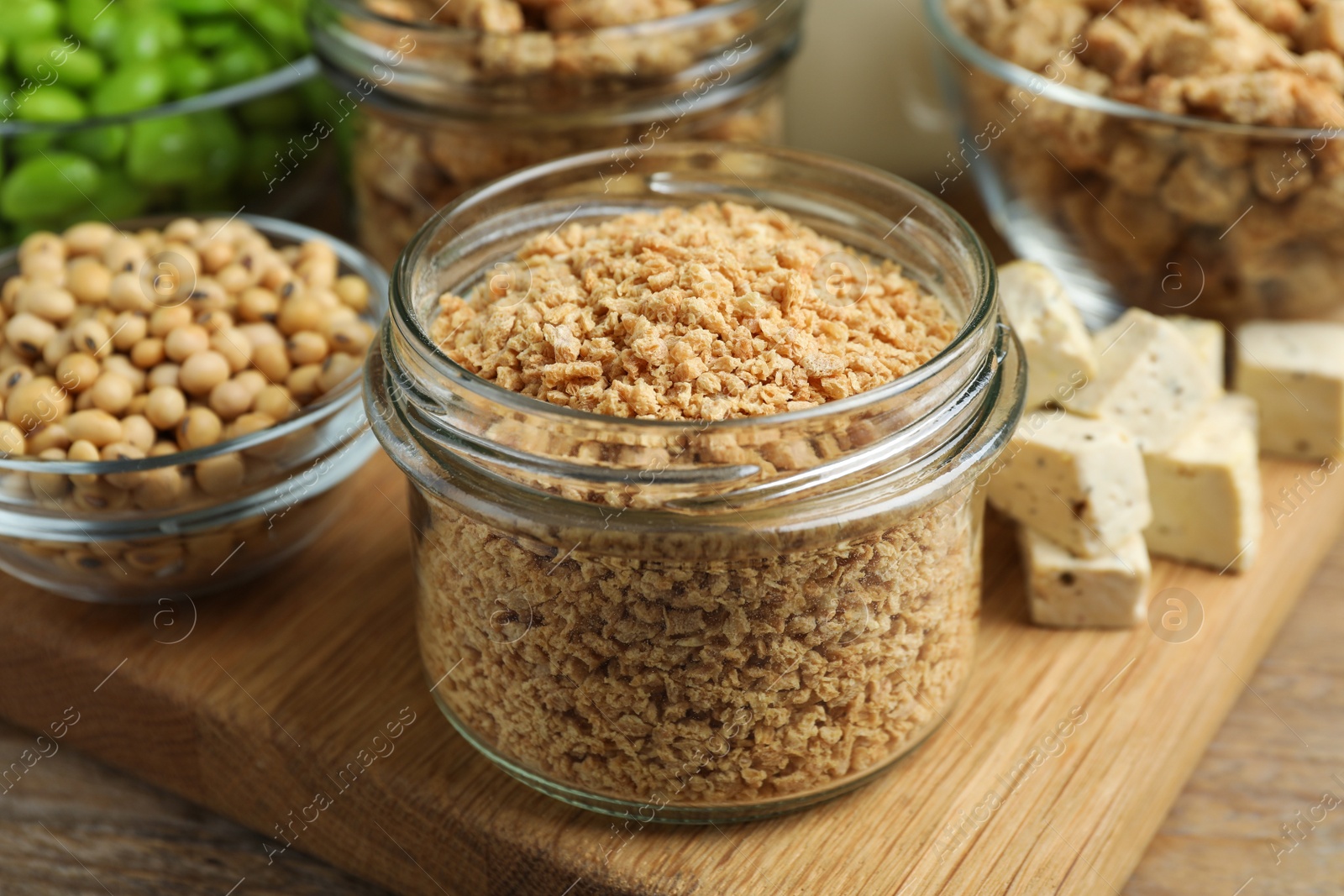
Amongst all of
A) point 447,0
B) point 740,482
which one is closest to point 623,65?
point 447,0

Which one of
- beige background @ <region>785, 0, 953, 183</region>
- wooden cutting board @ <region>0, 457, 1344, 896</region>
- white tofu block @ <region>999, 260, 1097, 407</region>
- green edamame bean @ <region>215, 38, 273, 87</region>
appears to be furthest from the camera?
beige background @ <region>785, 0, 953, 183</region>

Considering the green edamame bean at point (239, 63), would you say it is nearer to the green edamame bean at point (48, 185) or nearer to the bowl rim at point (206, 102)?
the bowl rim at point (206, 102)

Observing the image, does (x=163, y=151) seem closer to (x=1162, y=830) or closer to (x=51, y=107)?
(x=51, y=107)

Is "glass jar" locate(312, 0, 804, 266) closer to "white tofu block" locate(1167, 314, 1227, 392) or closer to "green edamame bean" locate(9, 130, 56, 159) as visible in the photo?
"green edamame bean" locate(9, 130, 56, 159)

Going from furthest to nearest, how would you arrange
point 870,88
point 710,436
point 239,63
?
point 870,88
point 239,63
point 710,436

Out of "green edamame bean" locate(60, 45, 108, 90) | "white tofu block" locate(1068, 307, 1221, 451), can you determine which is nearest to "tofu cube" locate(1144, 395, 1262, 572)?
"white tofu block" locate(1068, 307, 1221, 451)

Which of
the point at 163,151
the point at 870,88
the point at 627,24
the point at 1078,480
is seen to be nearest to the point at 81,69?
the point at 163,151

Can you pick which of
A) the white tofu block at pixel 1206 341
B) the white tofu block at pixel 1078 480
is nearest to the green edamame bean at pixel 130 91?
the white tofu block at pixel 1078 480
